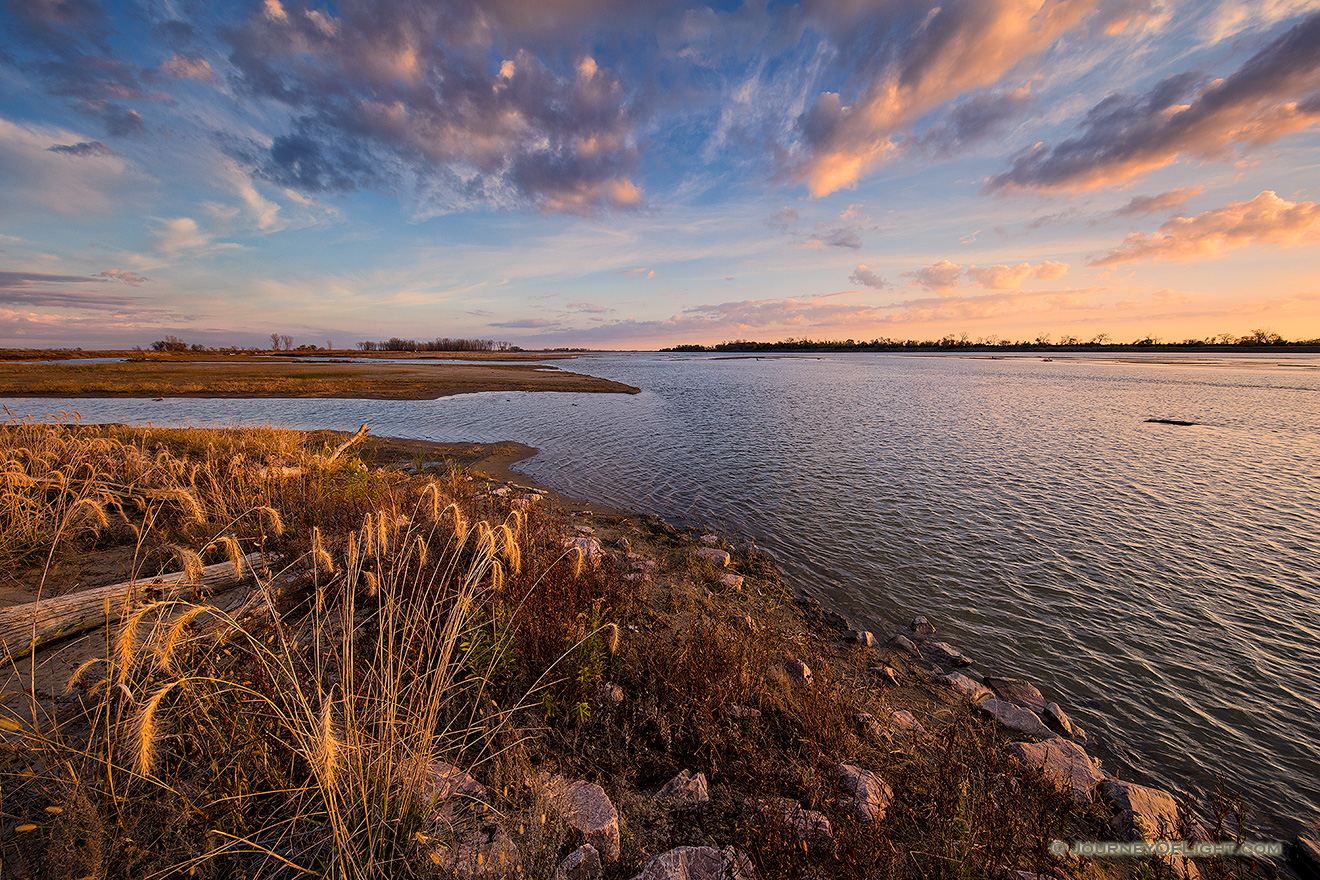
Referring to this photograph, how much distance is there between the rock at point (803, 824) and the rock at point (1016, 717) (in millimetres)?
3985

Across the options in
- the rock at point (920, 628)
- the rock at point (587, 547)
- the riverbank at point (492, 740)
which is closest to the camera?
the riverbank at point (492, 740)

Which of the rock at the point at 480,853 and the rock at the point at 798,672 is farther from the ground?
the rock at the point at 480,853

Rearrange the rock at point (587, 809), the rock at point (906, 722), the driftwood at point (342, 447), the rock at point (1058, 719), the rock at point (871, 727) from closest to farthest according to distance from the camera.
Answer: the rock at point (587, 809), the rock at point (871, 727), the rock at point (906, 722), the rock at point (1058, 719), the driftwood at point (342, 447)

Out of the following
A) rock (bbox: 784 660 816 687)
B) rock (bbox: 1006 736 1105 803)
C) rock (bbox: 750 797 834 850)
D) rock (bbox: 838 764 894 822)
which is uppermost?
rock (bbox: 750 797 834 850)

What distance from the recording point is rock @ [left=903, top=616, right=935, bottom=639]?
807 cm

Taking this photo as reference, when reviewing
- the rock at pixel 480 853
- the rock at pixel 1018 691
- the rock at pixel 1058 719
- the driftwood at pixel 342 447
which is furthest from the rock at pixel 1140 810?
the driftwood at pixel 342 447

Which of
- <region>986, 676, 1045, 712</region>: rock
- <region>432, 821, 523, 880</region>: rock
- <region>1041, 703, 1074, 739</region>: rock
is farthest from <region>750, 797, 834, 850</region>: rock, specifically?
<region>986, 676, 1045, 712</region>: rock

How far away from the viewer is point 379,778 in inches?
123

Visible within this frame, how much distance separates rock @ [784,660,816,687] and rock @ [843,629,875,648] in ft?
5.94

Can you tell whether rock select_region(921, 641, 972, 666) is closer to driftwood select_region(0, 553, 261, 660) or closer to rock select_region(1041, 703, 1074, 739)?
rock select_region(1041, 703, 1074, 739)

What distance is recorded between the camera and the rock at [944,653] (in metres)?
7.38

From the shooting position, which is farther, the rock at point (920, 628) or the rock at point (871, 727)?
the rock at point (920, 628)

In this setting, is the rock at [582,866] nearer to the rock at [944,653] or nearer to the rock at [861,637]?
the rock at [861,637]

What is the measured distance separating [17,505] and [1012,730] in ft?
49.4
